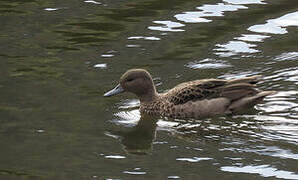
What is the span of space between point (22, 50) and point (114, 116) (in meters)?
3.33

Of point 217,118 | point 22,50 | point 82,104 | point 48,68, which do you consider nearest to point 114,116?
point 82,104

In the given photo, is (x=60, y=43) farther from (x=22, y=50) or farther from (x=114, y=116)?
(x=114, y=116)

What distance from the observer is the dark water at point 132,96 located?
32.5 ft

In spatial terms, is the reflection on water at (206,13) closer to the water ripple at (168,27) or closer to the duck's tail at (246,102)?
the water ripple at (168,27)

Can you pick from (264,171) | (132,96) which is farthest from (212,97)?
(264,171)

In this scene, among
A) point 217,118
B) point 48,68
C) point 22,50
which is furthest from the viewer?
point 22,50

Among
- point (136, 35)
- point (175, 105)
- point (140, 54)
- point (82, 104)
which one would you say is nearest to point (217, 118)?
point (175, 105)

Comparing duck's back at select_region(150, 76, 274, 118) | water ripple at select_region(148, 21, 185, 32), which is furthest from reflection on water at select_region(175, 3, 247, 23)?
duck's back at select_region(150, 76, 274, 118)

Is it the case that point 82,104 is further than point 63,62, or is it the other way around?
point 63,62

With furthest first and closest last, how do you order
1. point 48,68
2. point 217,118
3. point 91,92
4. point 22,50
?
A: point 22,50
point 48,68
point 91,92
point 217,118

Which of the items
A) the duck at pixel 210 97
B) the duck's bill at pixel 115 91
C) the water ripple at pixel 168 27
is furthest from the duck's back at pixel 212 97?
the water ripple at pixel 168 27

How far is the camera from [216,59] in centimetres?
1385

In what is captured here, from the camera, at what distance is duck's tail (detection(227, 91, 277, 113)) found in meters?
11.8

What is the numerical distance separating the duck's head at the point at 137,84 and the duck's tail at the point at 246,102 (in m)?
1.23
